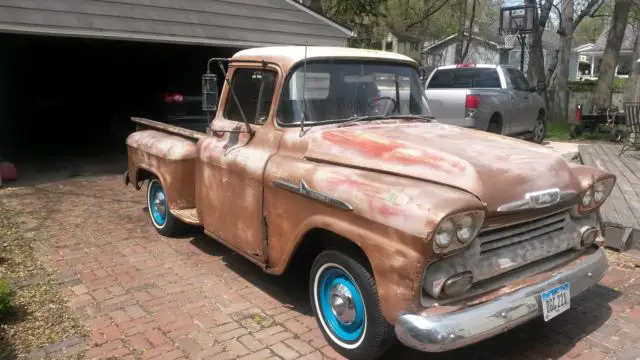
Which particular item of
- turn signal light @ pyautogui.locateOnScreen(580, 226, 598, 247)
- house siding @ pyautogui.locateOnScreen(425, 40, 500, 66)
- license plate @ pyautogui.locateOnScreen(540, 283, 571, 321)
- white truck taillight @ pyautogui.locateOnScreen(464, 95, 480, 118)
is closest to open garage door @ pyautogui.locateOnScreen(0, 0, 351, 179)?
white truck taillight @ pyautogui.locateOnScreen(464, 95, 480, 118)

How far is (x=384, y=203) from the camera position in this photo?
2957 mm

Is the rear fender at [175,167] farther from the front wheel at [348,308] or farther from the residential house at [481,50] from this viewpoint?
the residential house at [481,50]

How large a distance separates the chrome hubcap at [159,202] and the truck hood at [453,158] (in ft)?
9.01

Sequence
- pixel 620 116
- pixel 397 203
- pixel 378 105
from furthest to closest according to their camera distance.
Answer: pixel 620 116, pixel 378 105, pixel 397 203

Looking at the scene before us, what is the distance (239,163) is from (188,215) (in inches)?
51.8

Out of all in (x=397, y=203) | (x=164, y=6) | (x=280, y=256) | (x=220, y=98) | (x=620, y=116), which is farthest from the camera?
(x=620, y=116)

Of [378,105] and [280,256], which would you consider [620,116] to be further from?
[280,256]

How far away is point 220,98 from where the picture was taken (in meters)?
4.90

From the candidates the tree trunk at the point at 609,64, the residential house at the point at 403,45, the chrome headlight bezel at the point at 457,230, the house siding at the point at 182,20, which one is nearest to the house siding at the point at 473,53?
the residential house at the point at 403,45

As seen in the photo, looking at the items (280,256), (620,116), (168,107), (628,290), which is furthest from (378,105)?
(620,116)

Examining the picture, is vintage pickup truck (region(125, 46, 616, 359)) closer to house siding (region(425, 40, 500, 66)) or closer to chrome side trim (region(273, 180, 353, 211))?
chrome side trim (region(273, 180, 353, 211))

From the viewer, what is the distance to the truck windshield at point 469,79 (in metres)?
11.9

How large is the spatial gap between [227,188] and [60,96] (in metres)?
13.3

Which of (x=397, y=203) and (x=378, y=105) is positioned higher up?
(x=378, y=105)
